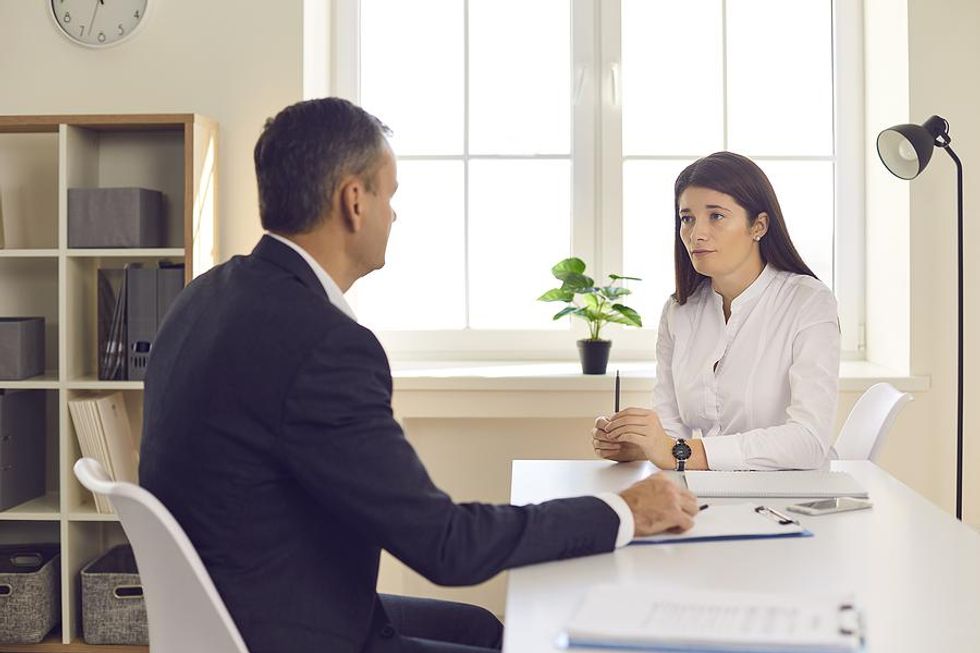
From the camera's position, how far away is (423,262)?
3568mm

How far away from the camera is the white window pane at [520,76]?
11.6 ft

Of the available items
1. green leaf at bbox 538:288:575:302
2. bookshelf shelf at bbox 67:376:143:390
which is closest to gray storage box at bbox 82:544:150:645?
bookshelf shelf at bbox 67:376:143:390

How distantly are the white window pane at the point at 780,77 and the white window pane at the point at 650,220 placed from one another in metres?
0.27

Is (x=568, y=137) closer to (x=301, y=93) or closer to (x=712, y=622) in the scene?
(x=301, y=93)

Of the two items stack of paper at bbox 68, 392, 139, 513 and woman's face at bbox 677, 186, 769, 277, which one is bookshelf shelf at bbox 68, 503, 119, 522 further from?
woman's face at bbox 677, 186, 769, 277

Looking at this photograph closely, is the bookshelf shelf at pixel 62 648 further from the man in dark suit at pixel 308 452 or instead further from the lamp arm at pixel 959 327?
the lamp arm at pixel 959 327

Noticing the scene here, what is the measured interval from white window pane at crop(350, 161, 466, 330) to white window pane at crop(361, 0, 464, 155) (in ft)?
0.33

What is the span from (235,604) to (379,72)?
2529 mm

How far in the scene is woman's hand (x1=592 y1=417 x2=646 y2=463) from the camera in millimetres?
2098

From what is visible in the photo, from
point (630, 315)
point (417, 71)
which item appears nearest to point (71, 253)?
point (417, 71)

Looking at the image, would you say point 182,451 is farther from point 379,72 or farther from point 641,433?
point 379,72

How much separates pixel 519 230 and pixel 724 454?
5.29 ft

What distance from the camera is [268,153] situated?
149cm

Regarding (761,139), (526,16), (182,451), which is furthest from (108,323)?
(761,139)
